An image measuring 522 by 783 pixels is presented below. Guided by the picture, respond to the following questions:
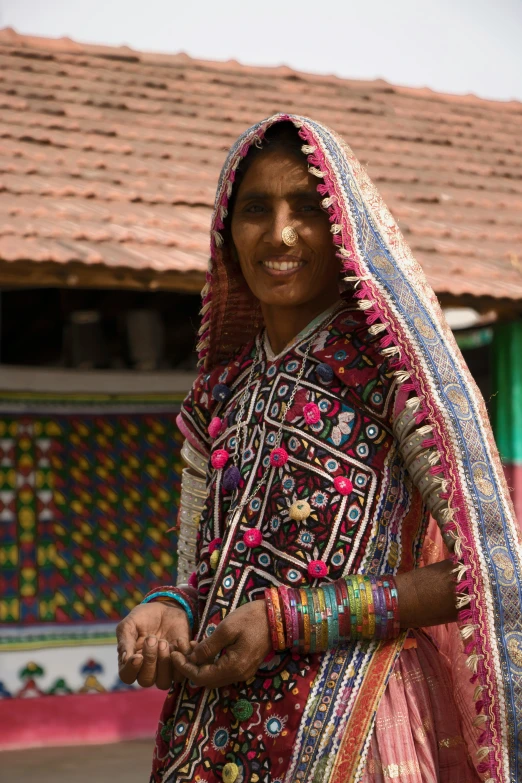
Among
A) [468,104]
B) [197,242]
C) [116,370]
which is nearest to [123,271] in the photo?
[197,242]

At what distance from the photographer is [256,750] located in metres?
2.06

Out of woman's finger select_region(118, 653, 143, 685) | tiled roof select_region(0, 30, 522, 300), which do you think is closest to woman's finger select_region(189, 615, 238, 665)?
woman's finger select_region(118, 653, 143, 685)

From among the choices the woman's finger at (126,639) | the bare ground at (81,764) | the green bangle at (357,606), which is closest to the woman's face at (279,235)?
the green bangle at (357,606)

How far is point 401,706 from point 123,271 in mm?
3640

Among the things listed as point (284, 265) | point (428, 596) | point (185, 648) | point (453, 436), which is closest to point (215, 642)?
point (185, 648)

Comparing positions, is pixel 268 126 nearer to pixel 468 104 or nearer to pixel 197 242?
pixel 197 242

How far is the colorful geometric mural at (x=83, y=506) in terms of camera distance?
6129mm

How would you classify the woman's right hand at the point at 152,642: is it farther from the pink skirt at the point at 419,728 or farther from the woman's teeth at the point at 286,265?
the woman's teeth at the point at 286,265

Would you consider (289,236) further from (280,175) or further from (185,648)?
(185,648)

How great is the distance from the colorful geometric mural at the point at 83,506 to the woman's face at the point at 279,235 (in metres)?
4.11

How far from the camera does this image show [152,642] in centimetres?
213

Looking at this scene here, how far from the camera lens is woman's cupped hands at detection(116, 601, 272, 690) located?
2000mm

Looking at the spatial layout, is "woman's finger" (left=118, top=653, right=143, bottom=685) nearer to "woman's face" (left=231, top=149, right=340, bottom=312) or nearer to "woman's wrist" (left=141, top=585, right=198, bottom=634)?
"woman's wrist" (left=141, top=585, right=198, bottom=634)

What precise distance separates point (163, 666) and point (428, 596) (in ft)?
1.72
